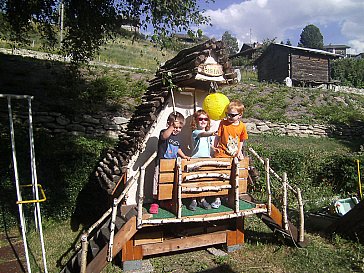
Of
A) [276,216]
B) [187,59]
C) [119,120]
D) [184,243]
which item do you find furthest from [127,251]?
[119,120]

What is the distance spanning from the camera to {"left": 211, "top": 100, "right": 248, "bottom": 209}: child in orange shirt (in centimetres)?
503

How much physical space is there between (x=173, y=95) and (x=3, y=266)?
3.69m

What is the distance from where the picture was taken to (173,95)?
5.19 metres

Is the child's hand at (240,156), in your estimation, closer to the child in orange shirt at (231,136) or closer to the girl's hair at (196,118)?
the child in orange shirt at (231,136)

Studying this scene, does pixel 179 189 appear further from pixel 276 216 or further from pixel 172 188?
pixel 276 216

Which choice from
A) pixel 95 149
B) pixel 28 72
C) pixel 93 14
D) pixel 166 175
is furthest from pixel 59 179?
pixel 28 72

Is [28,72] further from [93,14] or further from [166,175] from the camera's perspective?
[166,175]

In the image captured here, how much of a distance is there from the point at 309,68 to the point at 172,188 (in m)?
29.5

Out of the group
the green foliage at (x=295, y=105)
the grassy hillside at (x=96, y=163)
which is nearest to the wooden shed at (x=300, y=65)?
the green foliage at (x=295, y=105)

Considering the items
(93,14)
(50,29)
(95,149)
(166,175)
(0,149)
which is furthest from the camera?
(50,29)

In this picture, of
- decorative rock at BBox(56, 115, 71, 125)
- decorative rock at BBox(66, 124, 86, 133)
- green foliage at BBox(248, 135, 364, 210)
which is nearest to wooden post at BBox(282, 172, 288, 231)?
green foliage at BBox(248, 135, 364, 210)

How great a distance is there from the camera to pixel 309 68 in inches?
1195

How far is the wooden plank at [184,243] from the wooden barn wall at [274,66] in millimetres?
27191

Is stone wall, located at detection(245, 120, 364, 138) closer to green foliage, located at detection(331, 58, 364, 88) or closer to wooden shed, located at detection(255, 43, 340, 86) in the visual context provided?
wooden shed, located at detection(255, 43, 340, 86)
